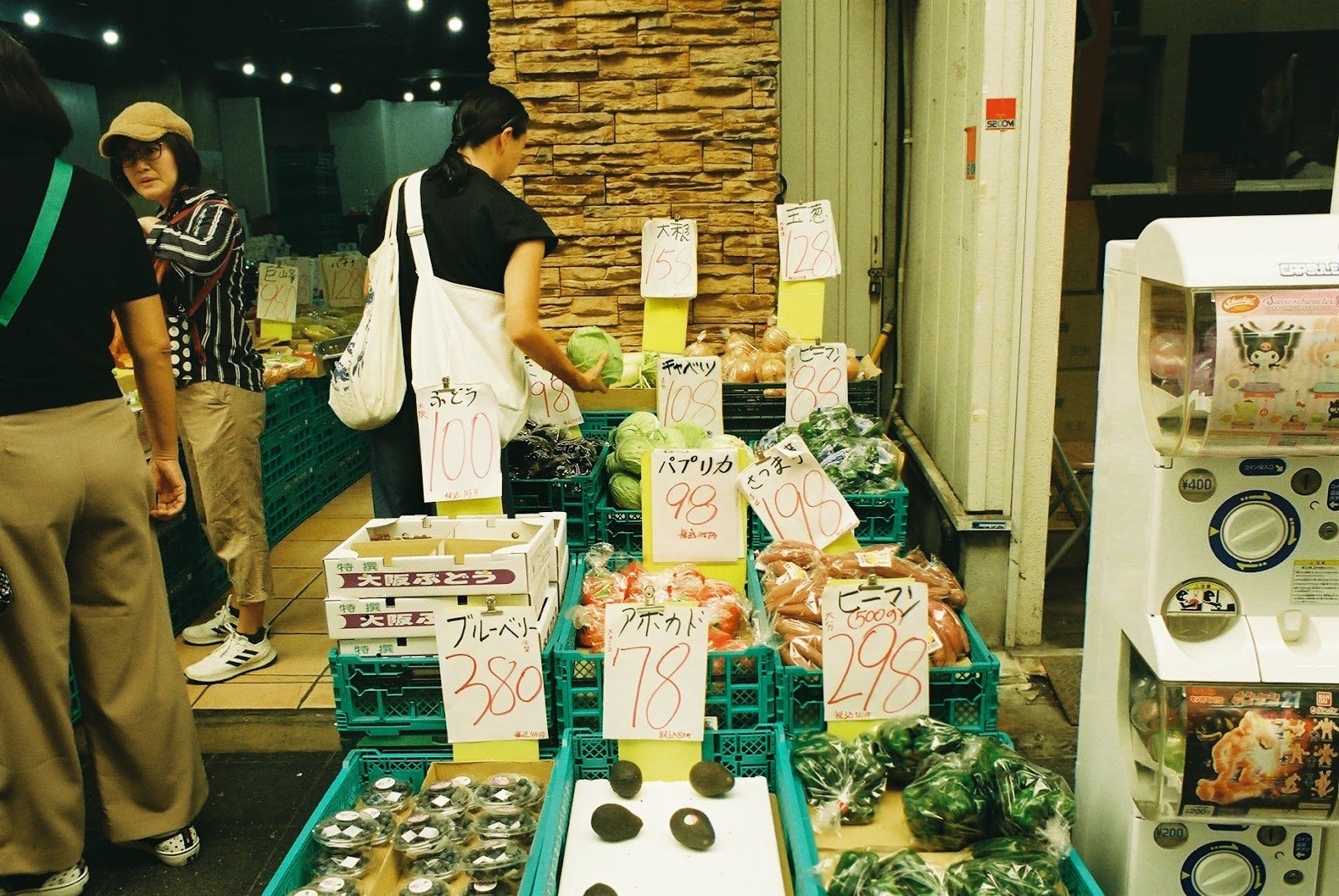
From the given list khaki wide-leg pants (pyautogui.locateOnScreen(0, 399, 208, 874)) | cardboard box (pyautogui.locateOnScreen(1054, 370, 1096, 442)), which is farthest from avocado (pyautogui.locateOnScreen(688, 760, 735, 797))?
cardboard box (pyautogui.locateOnScreen(1054, 370, 1096, 442))

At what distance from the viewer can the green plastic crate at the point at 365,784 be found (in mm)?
1907

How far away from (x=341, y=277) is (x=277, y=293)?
1413 millimetres

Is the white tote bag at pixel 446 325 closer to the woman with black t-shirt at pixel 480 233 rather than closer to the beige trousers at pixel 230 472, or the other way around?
the woman with black t-shirt at pixel 480 233

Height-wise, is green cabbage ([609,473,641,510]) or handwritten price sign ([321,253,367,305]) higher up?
handwritten price sign ([321,253,367,305])

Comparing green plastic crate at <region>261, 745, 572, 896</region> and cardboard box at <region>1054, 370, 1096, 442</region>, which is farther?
cardboard box at <region>1054, 370, 1096, 442</region>

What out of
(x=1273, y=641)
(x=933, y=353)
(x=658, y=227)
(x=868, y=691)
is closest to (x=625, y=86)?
(x=658, y=227)

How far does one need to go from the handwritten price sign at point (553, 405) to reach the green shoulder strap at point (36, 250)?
1625mm

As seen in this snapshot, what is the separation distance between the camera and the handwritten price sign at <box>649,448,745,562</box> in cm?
270

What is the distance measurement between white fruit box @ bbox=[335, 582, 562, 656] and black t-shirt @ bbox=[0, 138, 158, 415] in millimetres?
970

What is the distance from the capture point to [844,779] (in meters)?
2.05

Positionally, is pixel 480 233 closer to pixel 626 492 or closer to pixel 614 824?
pixel 626 492

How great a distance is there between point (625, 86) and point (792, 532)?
8.59ft

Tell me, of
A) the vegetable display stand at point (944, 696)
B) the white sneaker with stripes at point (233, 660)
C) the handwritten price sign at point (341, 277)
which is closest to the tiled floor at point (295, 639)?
the white sneaker with stripes at point (233, 660)

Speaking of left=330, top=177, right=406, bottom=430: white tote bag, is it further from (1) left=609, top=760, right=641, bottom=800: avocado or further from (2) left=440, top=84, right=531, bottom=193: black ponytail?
(1) left=609, top=760, right=641, bottom=800: avocado
